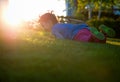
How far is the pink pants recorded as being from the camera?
705cm

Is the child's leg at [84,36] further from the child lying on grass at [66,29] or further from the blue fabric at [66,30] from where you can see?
the blue fabric at [66,30]

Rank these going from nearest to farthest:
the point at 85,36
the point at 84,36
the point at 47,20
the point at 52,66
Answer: the point at 52,66, the point at 85,36, the point at 84,36, the point at 47,20

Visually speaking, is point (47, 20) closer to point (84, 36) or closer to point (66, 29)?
point (66, 29)

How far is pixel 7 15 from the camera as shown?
137 inches

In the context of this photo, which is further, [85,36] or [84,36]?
[84,36]

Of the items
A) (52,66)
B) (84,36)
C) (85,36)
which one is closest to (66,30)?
(84,36)

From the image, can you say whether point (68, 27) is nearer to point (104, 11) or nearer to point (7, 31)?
point (7, 31)

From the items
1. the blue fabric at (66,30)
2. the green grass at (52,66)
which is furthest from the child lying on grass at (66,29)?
the green grass at (52,66)

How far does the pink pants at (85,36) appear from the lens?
278 inches

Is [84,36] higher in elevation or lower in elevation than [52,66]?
lower

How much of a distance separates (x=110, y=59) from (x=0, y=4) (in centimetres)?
130

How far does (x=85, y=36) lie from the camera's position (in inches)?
281

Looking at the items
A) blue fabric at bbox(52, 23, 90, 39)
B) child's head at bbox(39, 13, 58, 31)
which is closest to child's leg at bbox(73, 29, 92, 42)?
blue fabric at bbox(52, 23, 90, 39)

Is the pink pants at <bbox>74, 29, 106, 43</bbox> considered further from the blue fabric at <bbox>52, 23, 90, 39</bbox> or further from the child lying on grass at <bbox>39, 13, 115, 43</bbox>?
the blue fabric at <bbox>52, 23, 90, 39</bbox>
